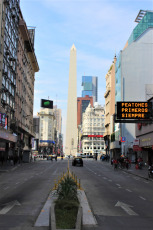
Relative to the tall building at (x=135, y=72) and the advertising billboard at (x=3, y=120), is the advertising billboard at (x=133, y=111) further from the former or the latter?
the tall building at (x=135, y=72)

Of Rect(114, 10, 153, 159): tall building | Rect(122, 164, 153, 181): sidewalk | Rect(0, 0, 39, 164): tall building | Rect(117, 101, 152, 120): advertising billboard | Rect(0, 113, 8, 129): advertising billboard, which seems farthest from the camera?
Rect(114, 10, 153, 159): tall building

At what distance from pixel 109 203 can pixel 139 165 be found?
31.9 metres

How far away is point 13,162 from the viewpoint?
2240 inches

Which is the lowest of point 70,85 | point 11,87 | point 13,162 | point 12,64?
point 13,162

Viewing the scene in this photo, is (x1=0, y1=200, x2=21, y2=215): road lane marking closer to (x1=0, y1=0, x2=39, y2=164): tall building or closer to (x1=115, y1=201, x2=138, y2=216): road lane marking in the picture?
(x1=115, y1=201, x2=138, y2=216): road lane marking

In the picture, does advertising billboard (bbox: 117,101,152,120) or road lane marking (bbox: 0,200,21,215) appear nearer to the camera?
road lane marking (bbox: 0,200,21,215)

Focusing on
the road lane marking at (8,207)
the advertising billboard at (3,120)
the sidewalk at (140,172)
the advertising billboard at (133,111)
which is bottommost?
the sidewalk at (140,172)

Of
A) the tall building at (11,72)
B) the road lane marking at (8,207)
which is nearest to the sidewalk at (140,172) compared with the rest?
the road lane marking at (8,207)

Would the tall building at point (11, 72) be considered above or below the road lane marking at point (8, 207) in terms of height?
above

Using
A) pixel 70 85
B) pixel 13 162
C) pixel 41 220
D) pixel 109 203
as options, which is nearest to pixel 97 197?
pixel 109 203

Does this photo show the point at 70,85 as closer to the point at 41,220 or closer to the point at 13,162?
the point at 13,162

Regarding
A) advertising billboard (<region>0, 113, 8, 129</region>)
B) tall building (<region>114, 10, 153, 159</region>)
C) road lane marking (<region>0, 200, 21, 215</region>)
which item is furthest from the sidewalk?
tall building (<region>114, 10, 153, 159</region>)

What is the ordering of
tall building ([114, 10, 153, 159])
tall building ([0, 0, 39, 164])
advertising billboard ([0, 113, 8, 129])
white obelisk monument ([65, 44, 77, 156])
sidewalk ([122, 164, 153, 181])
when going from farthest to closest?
white obelisk monument ([65, 44, 77, 156])
tall building ([114, 10, 153, 159])
tall building ([0, 0, 39, 164])
advertising billboard ([0, 113, 8, 129])
sidewalk ([122, 164, 153, 181])

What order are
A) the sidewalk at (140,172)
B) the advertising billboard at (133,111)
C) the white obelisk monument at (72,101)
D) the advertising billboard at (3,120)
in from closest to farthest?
the advertising billboard at (133,111) → the sidewalk at (140,172) → the advertising billboard at (3,120) → the white obelisk monument at (72,101)
